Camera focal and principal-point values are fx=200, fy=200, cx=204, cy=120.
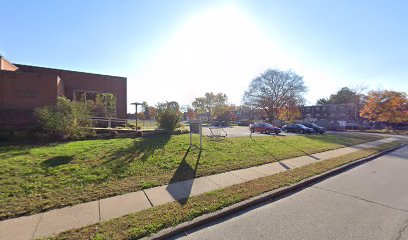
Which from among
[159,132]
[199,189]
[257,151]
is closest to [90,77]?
[159,132]

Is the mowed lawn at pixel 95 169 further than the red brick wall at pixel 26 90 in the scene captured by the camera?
No

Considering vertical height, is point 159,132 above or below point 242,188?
above

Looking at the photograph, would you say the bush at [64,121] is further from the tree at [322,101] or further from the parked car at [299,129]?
the tree at [322,101]

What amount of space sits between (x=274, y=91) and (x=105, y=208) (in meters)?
49.3

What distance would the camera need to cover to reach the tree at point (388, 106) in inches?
1473

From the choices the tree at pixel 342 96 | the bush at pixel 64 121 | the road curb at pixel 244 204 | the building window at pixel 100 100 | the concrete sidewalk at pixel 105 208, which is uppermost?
the tree at pixel 342 96

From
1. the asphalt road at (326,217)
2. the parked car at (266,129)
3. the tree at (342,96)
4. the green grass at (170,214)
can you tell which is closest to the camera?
the green grass at (170,214)

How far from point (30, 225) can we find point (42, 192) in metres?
1.46

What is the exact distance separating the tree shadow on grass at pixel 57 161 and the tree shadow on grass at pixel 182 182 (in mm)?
3807

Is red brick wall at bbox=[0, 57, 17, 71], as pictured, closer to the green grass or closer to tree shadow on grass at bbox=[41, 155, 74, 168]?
tree shadow on grass at bbox=[41, 155, 74, 168]

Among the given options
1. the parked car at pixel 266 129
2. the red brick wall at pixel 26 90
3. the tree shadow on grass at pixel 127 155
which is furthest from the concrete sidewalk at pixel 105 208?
the parked car at pixel 266 129

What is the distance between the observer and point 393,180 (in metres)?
6.99

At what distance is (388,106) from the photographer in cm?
3834

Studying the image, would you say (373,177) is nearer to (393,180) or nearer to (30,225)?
(393,180)
